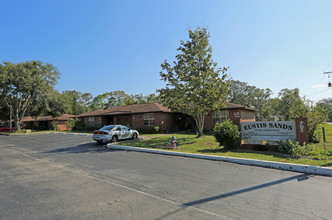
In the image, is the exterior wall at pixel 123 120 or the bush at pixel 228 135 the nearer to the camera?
the bush at pixel 228 135

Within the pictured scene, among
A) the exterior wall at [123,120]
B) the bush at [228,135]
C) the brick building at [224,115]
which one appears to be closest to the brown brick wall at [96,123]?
the exterior wall at [123,120]

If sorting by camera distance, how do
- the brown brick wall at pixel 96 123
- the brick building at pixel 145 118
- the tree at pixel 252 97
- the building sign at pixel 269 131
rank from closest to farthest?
the building sign at pixel 269 131 → the brick building at pixel 145 118 → the brown brick wall at pixel 96 123 → the tree at pixel 252 97

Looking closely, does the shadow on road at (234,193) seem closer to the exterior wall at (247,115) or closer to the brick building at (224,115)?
the brick building at (224,115)

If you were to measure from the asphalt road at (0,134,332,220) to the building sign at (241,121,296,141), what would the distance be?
399 centimetres

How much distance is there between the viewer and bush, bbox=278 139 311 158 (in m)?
8.80

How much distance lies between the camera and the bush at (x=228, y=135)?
10656mm

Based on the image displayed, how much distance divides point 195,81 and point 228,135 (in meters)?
6.16

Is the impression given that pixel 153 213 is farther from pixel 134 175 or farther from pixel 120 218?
pixel 134 175

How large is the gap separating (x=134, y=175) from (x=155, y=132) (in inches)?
686

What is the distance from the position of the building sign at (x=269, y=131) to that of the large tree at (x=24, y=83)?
1390 inches

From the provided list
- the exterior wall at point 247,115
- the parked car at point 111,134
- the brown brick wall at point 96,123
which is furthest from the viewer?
the brown brick wall at point 96,123

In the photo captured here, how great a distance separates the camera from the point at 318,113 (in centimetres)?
1244

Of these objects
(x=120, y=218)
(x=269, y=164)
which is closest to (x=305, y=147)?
(x=269, y=164)

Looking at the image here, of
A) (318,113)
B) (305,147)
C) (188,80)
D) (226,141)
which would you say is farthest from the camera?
(188,80)
